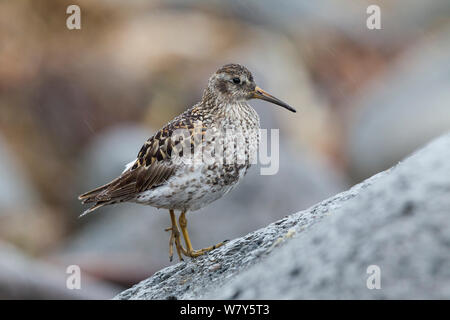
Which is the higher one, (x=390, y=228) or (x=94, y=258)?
(x=94, y=258)

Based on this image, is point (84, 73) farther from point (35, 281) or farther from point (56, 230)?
point (35, 281)

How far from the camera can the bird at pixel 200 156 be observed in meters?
5.35

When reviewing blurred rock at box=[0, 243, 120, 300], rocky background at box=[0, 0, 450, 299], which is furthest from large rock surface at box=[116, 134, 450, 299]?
rocky background at box=[0, 0, 450, 299]

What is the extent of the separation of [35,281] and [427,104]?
8.53 metres

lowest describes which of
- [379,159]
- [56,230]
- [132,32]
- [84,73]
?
[56,230]

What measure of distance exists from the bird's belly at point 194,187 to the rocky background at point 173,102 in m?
2.53

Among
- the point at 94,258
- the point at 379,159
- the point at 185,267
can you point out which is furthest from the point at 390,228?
the point at 379,159

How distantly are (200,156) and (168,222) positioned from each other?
4.03m

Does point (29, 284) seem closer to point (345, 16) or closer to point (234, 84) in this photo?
point (234, 84)

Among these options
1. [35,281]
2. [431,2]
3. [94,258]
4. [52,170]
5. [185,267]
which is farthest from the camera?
[431,2]

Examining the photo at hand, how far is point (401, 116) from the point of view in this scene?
41.1ft

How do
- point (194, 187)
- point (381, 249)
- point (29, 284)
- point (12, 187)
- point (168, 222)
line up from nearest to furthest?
point (381, 249), point (194, 187), point (29, 284), point (168, 222), point (12, 187)

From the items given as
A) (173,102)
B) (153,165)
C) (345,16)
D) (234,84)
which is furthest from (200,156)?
(345,16)

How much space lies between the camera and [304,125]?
1509 cm
